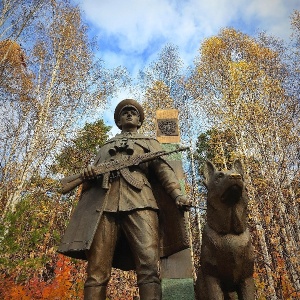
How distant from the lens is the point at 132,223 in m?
3.80

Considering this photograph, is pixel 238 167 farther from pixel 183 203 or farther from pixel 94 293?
pixel 94 293

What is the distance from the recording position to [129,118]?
4.83m

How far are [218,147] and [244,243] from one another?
12353 mm

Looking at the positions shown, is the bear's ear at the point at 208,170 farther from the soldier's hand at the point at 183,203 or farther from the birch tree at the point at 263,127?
the birch tree at the point at 263,127

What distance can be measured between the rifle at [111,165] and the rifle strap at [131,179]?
2.1 inches

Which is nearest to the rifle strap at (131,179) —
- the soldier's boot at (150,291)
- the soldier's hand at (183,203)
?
the soldier's hand at (183,203)

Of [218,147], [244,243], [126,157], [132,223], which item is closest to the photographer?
[244,243]

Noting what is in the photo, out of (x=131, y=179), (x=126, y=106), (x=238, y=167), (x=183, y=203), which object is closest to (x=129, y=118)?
(x=126, y=106)

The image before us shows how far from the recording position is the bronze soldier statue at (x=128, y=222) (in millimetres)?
3605

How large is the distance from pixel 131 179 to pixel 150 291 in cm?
124

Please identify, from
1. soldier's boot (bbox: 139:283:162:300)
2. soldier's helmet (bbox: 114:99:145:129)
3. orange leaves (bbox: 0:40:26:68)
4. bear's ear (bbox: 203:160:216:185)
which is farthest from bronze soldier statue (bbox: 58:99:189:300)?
orange leaves (bbox: 0:40:26:68)

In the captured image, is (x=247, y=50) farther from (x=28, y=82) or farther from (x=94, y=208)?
(x=94, y=208)

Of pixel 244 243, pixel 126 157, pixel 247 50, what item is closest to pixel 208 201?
pixel 244 243

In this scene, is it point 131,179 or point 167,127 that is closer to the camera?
point 131,179
